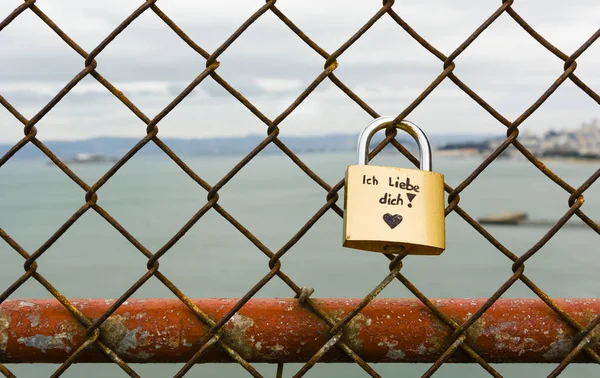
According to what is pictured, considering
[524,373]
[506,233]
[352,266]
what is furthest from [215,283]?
[506,233]

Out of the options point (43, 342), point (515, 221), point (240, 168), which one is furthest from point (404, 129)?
point (515, 221)

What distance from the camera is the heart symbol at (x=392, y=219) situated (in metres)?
1.37

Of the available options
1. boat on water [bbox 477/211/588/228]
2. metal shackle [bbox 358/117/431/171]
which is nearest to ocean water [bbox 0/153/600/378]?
boat on water [bbox 477/211/588/228]

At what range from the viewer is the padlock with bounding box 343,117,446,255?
53.6 inches

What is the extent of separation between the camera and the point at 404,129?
60.6 inches

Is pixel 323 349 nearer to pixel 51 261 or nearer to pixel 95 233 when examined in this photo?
pixel 51 261

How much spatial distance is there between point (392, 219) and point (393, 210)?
2 centimetres

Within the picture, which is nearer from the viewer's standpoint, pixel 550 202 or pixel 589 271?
pixel 589 271

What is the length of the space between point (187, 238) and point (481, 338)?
66.2m

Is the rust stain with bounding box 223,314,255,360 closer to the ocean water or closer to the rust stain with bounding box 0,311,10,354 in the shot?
the rust stain with bounding box 0,311,10,354

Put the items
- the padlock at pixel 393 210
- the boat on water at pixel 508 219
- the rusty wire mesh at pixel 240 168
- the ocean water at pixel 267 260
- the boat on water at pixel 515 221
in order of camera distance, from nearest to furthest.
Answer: the padlock at pixel 393 210 → the rusty wire mesh at pixel 240 168 → the ocean water at pixel 267 260 → the boat on water at pixel 515 221 → the boat on water at pixel 508 219

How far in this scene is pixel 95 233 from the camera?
70.2 m

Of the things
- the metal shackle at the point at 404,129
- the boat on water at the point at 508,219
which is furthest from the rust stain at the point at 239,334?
the boat on water at the point at 508,219

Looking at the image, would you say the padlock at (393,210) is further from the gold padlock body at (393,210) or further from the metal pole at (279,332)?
the metal pole at (279,332)
